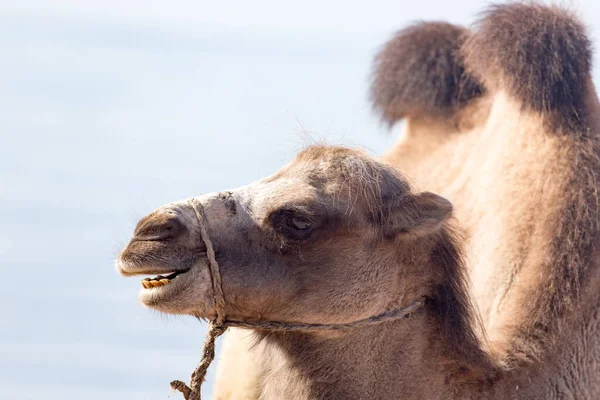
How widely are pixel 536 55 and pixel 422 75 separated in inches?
70.6

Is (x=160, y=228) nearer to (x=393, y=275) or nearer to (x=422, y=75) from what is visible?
(x=393, y=275)

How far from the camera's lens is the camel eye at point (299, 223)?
4172mm

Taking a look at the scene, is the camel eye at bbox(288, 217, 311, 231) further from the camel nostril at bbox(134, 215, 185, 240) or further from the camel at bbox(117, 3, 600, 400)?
the camel nostril at bbox(134, 215, 185, 240)

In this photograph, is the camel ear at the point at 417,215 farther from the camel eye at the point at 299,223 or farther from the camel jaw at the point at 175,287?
the camel jaw at the point at 175,287

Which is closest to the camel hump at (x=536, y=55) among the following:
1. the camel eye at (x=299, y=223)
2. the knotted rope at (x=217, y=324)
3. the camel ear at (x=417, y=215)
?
the camel ear at (x=417, y=215)

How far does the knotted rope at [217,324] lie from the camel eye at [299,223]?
29cm

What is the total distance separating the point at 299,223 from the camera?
417 centimetres

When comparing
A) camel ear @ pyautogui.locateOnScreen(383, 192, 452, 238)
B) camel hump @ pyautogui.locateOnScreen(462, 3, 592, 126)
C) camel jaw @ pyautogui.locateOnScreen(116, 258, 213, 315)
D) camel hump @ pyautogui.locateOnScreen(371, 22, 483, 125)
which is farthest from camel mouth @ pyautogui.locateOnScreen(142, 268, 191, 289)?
camel hump @ pyautogui.locateOnScreen(371, 22, 483, 125)

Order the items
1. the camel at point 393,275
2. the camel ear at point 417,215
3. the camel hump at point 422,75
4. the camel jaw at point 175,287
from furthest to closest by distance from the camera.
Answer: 1. the camel hump at point 422,75
2. the camel ear at point 417,215
3. the camel at point 393,275
4. the camel jaw at point 175,287

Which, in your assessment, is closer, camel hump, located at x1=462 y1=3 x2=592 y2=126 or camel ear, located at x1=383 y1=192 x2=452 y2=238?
camel ear, located at x1=383 y1=192 x2=452 y2=238

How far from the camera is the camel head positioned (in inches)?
158

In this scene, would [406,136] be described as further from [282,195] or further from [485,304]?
[282,195]

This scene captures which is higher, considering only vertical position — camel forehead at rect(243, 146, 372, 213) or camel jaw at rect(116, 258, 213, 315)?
camel forehead at rect(243, 146, 372, 213)

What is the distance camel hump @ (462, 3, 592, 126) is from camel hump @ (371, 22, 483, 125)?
1000 mm
